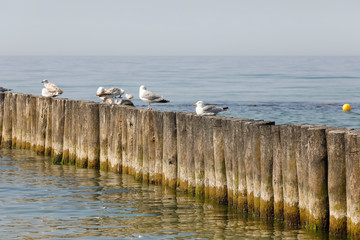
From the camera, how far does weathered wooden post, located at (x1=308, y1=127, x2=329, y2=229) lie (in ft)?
31.2

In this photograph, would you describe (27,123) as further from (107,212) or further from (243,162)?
(243,162)

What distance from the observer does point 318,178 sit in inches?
376

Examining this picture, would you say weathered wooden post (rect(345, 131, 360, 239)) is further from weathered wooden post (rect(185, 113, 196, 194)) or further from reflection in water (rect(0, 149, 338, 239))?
weathered wooden post (rect(185, 113, 196, 194))

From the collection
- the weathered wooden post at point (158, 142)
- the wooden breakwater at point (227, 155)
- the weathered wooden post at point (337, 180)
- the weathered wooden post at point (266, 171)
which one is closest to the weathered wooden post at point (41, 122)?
the wooden breakwater at point (227, 155)

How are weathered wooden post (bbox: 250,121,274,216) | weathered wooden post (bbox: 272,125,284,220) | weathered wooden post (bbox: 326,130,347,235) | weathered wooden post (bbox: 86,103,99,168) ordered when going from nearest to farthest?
weathered wooden post (bbox: 326,130,347,235) → weathered wooden post (bbox: 272,125,284,220) → weathered wooden post (bbox: 250,121,274,216) → weathered wooden post (bbox: 86,103,99,168)

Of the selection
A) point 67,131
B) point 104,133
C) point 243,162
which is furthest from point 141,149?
point 243,162

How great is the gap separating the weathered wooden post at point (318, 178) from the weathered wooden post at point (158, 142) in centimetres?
409

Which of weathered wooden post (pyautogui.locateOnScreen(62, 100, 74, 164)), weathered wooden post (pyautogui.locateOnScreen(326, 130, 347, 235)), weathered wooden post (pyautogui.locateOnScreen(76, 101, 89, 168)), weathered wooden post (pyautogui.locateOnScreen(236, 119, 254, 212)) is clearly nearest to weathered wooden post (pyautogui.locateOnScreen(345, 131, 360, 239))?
weathered wooden post (pyautogui.locateOnScreen(326, 130, 347, 235))

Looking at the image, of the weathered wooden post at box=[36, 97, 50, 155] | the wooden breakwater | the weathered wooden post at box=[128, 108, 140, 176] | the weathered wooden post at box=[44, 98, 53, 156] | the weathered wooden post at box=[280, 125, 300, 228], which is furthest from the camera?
the weathered wooden post at box=[36, 97, 50, 155]

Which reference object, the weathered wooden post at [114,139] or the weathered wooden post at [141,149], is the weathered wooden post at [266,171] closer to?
the weathered wooden post at [141,149]

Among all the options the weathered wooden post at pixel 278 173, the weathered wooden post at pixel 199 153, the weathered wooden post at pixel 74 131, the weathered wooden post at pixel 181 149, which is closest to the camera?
the weathered wooden post at pixel 278 173

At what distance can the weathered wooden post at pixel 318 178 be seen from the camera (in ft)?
31.2

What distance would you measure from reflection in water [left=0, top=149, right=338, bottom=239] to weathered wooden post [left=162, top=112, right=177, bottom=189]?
0.28 meters

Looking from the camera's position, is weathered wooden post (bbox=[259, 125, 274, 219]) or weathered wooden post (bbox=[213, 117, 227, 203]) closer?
weathered wooden post (bbox=[259, 125, 274, 219])
